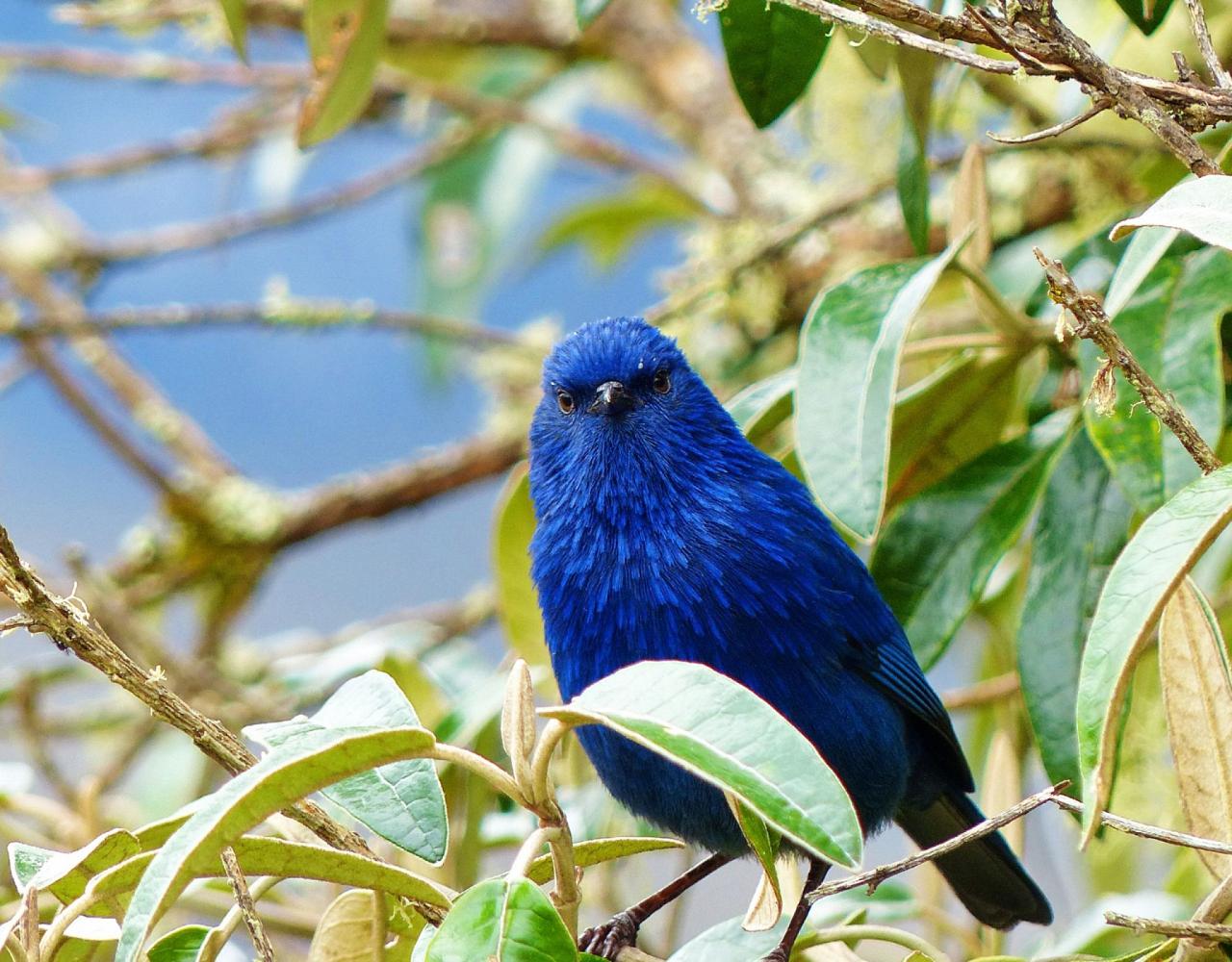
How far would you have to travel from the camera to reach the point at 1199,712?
5.70 ft

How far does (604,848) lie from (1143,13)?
143 centimetres

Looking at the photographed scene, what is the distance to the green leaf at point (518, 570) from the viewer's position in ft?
9.77

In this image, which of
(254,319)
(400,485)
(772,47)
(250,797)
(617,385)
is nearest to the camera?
(250,797)

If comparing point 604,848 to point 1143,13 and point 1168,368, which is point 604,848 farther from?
point 1143,13

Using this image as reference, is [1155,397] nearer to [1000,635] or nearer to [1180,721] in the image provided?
[1180,721]

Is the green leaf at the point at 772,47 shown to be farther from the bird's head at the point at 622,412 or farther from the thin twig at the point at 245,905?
the thin twig at the point at 245,905

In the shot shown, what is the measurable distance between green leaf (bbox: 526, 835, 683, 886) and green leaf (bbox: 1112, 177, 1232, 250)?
3.10 feet

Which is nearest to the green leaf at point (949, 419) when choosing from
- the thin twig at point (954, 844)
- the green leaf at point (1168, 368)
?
the green leaf at point (1168, 368)

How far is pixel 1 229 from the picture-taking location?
5.54m

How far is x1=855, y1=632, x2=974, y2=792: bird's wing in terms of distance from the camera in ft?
8.50

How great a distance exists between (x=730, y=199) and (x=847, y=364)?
253 cm

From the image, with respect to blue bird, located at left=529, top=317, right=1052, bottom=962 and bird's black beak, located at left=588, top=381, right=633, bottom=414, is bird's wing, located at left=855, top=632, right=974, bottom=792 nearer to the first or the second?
blue bird, located at left=529, top=317, right=1052, bottom=962

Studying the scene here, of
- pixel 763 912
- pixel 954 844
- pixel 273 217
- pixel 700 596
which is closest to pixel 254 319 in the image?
pixel 273 217

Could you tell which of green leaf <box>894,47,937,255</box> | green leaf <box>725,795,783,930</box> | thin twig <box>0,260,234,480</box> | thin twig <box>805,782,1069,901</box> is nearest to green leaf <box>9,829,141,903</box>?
green leaf <box>725,795,783,930</box>
